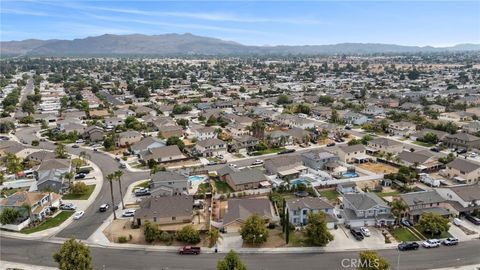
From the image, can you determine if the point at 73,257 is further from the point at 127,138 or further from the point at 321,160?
the point at 127,138

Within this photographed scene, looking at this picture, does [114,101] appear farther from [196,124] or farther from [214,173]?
[214,173]

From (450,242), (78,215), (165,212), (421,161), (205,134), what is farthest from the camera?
(205,134)

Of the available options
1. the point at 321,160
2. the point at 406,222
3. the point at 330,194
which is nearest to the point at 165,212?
the point at 330,194

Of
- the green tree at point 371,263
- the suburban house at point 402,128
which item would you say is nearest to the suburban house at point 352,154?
the suburban house at point 402,128

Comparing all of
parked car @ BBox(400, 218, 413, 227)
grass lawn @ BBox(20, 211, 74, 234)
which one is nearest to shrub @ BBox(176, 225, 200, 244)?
Result: grass lawn @ BBox(20, 211, 74, 234)

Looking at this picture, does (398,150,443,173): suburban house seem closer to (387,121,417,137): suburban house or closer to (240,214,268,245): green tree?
(387,121,417,137): suburban house
